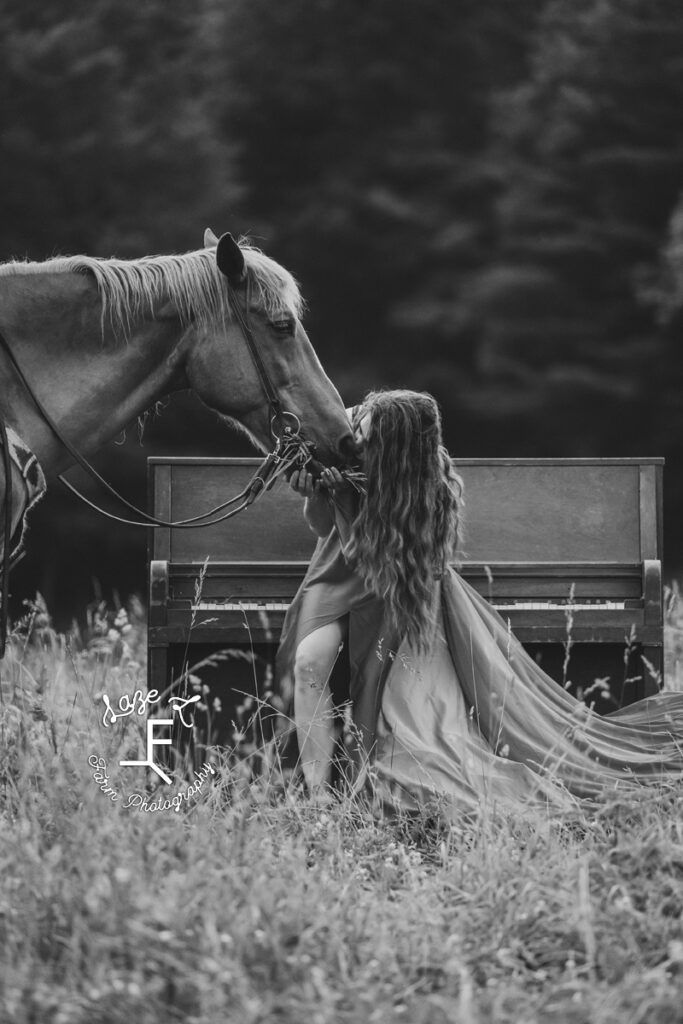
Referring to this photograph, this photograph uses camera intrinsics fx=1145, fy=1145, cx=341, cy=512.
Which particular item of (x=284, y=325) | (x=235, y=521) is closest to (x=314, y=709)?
(x=235, y=521)

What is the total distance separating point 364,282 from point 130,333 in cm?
825

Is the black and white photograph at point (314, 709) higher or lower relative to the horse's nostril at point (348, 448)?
lower

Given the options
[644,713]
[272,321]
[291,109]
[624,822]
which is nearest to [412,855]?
[624,822]

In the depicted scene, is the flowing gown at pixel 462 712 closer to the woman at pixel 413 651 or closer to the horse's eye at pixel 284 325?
the woman at pixel 413 651

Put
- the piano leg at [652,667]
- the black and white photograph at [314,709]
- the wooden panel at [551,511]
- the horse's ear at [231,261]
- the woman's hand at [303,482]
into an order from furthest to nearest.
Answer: the wooden panel at [551,511] < the piano leg at [652,667] < the woman's hand at [303,482] < the horse's ear at [231,261] < the black and white photograph at [314,709]

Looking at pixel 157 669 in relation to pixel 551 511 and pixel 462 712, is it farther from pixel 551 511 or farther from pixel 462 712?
pixel 551 511

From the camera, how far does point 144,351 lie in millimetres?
3117

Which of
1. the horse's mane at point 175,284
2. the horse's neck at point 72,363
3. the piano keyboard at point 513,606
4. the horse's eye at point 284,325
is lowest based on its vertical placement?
the piano keyboard at point 513,606

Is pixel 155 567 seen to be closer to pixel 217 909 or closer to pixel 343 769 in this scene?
pixel 343 769

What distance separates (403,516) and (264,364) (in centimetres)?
60

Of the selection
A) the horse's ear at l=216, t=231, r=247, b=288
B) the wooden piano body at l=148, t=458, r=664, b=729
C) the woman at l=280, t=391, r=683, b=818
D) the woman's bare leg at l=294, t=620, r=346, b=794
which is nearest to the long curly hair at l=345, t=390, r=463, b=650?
the woman at l=280, t=391, r=683, b=818

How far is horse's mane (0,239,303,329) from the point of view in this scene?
3049 mm

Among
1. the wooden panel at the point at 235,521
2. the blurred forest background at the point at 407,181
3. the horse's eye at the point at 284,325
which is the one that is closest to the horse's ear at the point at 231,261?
the horse's eye at the point at 284,325

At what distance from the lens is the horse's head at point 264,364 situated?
10.3 feet
